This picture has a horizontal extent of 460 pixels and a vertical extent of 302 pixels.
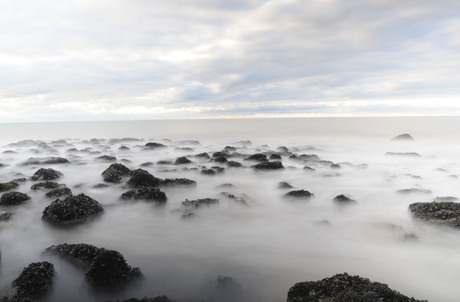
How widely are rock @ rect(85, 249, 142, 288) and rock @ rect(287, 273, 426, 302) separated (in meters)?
2.64

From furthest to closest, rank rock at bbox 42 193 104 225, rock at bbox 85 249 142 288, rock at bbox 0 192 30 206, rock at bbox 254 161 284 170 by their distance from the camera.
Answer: rock at bbox 254 161 284 170
rock at bbox 0 192 30 206
rock at bbox 42 193 104 225
rock at bbox 85 249 142 288

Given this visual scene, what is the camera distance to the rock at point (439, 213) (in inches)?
283

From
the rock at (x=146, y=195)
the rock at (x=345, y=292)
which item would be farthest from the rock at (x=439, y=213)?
the rock at (x=146, y=195)

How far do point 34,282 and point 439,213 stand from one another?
8523 mm

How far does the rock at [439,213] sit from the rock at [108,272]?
276 inches

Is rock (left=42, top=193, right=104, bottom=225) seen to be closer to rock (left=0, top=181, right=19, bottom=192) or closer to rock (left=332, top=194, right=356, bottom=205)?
rock (left=0, top=181, right=19, bottom=192)

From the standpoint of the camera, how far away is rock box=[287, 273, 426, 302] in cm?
367

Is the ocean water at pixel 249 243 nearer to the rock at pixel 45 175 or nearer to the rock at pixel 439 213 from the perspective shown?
the rock at pixel 439 213

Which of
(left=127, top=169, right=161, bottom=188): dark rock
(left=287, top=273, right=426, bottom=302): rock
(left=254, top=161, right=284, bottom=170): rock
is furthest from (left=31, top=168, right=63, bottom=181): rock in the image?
(left=287, top=273, right=426, bottom=302): rock

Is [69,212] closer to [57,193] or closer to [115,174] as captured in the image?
[57,193]

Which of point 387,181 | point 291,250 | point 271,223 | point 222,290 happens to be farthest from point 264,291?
point 387,181

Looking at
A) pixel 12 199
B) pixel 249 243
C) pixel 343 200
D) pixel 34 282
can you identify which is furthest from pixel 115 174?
pixel 343 200

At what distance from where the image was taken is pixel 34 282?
15.0ft

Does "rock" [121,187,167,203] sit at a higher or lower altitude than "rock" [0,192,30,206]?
higher
